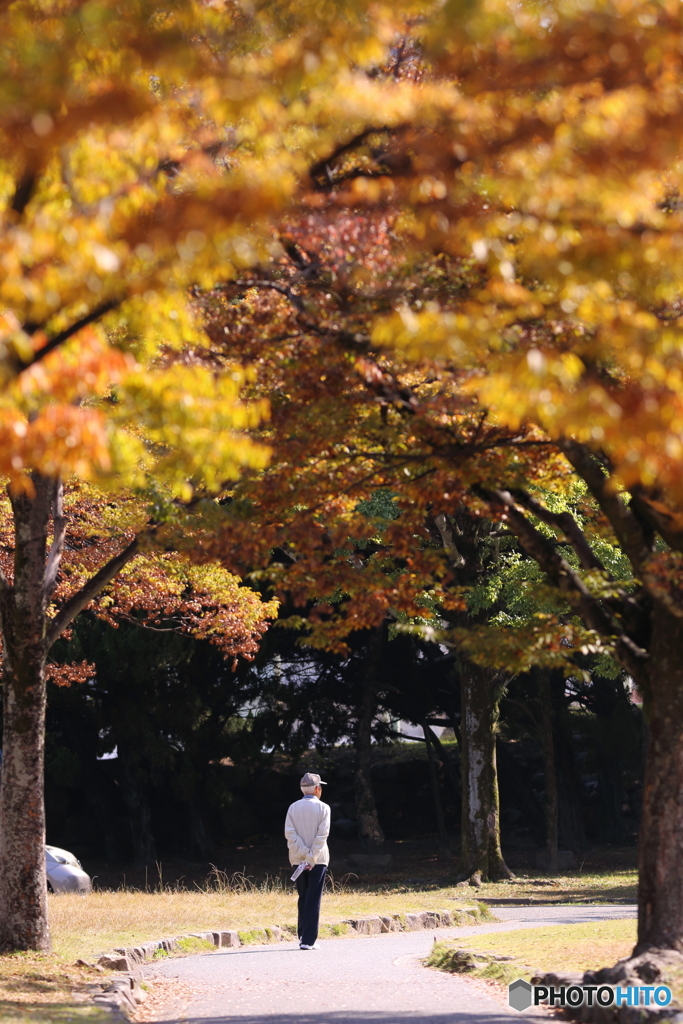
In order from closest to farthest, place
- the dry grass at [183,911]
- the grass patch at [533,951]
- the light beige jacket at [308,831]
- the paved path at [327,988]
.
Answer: the paved path at [327,988]
the grass patch at [533,951]
the light beige jacket at [308,831]
the dry grass at [183,911]

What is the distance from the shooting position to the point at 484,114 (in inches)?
211

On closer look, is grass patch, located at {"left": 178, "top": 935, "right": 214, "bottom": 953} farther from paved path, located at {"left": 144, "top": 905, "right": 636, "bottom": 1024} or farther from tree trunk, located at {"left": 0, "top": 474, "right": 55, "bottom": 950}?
tree trunk, located at {"left": 0, "top": 474, "right": 55, "bottom": 950}

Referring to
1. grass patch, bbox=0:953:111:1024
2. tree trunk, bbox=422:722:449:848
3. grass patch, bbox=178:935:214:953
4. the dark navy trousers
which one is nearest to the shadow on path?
grass patch, bbox=0:953:111:1024

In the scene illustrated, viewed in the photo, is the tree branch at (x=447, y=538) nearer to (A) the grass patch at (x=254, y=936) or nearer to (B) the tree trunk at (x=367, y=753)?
(B) the tree trunk at (x=367, y=753)

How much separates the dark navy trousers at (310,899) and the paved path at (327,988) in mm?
207

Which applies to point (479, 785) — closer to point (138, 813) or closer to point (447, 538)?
point (447, 538)

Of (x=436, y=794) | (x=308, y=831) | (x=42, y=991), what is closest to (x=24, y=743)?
(x=42, y=991)

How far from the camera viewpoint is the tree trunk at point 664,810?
25.3 feet

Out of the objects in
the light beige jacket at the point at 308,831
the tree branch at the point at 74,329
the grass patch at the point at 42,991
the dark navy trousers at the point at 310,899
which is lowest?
the grass patch at the point at 42,991

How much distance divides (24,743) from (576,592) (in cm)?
563

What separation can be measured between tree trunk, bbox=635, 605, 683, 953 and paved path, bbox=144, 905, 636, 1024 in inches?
51.0

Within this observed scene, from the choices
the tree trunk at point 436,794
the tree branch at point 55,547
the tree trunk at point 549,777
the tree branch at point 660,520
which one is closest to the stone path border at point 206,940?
A: the tree branch at point 55,547

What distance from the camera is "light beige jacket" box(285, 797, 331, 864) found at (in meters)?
10.9

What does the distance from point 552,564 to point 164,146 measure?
187 inches
